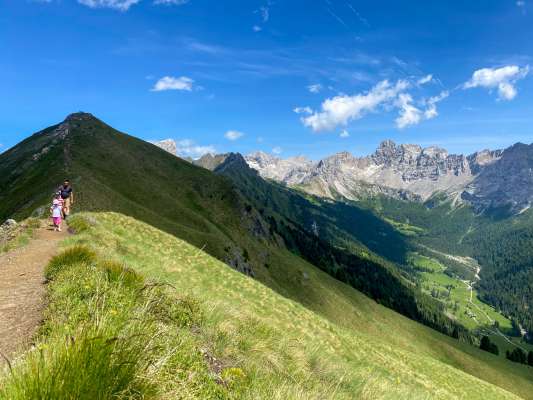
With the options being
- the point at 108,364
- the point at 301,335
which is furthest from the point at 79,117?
the point at 108,364

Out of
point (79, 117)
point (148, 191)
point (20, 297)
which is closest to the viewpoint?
point (20, 297)

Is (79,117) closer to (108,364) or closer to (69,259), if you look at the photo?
(69,259)

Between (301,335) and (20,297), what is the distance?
15547mm

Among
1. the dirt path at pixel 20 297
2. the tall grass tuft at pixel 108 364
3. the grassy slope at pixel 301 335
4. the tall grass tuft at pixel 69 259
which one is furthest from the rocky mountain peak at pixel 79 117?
the tall grass tuft at pixel 108 364

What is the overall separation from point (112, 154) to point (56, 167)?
80.9 feet

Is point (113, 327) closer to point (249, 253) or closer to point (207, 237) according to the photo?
point (207, 237)

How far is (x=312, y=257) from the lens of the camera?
197875mm

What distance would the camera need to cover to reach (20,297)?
1222 centimetres

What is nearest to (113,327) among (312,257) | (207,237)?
(207,237)

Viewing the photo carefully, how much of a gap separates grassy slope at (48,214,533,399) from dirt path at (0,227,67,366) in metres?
2.85

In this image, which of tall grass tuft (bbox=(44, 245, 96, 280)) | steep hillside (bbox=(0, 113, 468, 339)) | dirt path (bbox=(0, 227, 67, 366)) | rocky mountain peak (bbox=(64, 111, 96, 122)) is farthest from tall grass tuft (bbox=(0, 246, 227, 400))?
rocky mountain peak (bbox=(64, 111, 96, 122))

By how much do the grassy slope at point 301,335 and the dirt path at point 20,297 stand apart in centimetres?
285

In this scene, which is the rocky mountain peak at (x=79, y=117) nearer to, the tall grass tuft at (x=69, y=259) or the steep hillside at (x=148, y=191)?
the steep hillside at (x=148, y=191)

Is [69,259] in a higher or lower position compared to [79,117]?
lower
